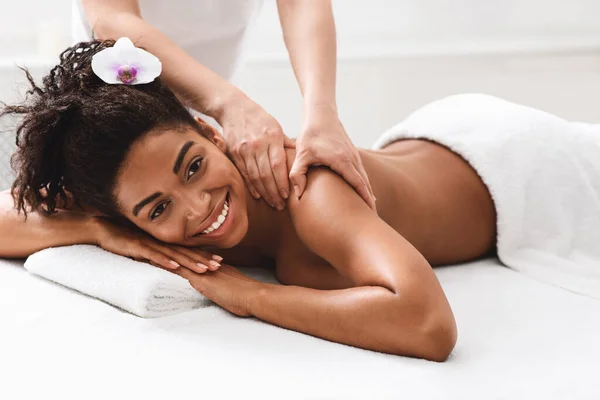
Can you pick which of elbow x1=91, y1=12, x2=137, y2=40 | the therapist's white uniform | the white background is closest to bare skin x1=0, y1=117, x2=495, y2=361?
elbow x1=91, y1=12, x2=137, y2=40

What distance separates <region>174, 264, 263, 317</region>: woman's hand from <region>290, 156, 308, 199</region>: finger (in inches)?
7.3

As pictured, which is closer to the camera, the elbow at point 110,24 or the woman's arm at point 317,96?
the woman's arm at point 317,96

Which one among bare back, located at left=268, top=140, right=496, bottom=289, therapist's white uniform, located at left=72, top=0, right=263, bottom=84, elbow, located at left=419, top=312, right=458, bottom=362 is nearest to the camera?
elbow, located at left=419, top=312, right=458, bottom=362

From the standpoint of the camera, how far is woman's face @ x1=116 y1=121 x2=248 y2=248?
1389mm

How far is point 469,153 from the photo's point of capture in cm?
183

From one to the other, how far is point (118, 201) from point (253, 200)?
0.28 metres

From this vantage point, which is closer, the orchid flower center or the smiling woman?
the smiling woman

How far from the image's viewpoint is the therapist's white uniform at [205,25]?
1.99 m

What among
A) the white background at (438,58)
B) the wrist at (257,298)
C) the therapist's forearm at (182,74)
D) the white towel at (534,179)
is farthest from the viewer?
the white background at (438,58)

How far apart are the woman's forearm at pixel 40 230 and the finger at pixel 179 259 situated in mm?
180

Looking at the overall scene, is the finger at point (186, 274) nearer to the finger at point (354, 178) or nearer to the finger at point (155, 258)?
the finger at point (155, 258)

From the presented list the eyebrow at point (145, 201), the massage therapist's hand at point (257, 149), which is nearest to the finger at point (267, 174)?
the massage therapist's hand at point (257, 149)

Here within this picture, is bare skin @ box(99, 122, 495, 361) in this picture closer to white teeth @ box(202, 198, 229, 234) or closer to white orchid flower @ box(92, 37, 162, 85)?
white teeth @ box(202, 198, 229, 234)

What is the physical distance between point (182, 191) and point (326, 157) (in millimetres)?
268
